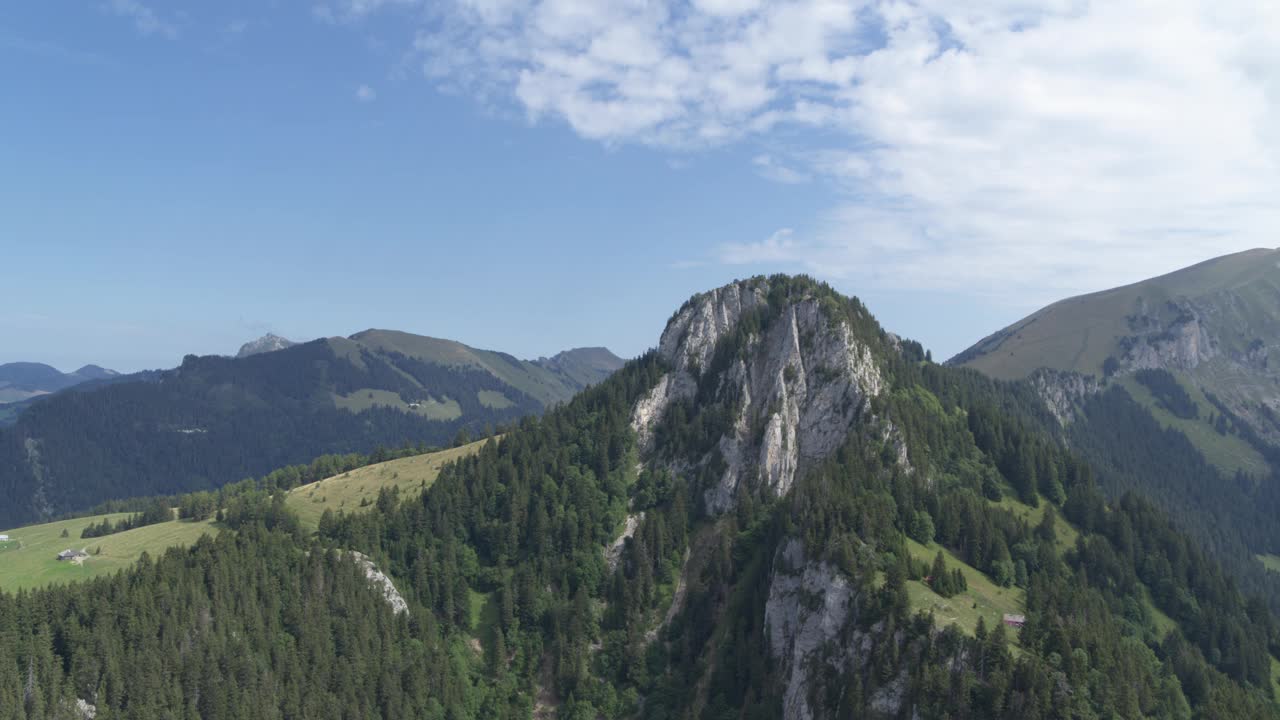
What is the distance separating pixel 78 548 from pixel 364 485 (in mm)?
61210

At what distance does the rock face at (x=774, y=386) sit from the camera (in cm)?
16525

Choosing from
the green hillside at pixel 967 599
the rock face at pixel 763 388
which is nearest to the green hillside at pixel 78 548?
the rock face at pixel 763 388

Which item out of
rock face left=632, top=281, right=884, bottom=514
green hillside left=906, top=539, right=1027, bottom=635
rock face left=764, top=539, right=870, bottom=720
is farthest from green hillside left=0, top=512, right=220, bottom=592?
green hillside left=906, top=539, right=1027, bottom=635

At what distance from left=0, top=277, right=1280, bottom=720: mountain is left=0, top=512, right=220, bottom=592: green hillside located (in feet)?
41.4

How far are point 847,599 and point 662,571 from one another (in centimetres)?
4882

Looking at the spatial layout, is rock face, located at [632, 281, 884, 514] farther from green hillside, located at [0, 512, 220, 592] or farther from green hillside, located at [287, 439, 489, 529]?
green hillside, located at [0, 512, 220, 592]

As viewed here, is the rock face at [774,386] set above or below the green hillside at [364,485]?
above

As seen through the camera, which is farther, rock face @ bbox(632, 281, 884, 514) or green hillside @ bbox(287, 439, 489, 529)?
rock face @ bbox(632, 281, 884, 514)

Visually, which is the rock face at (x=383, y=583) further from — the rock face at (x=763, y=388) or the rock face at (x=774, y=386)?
the rock face at (x=774, y=386)

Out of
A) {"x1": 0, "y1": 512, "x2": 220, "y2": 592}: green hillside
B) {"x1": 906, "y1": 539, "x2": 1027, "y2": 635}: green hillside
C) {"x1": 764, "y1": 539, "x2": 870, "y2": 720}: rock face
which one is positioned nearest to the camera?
{"x1": 906, "y1": 539, "x2": 1027, "y2": 635}: green hillside

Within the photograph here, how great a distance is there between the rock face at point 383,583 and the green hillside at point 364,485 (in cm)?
2495

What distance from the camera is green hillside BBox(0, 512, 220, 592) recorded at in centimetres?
13612

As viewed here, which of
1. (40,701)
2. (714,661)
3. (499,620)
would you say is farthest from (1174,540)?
(40,701)

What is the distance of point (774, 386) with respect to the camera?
174250 millimetres
